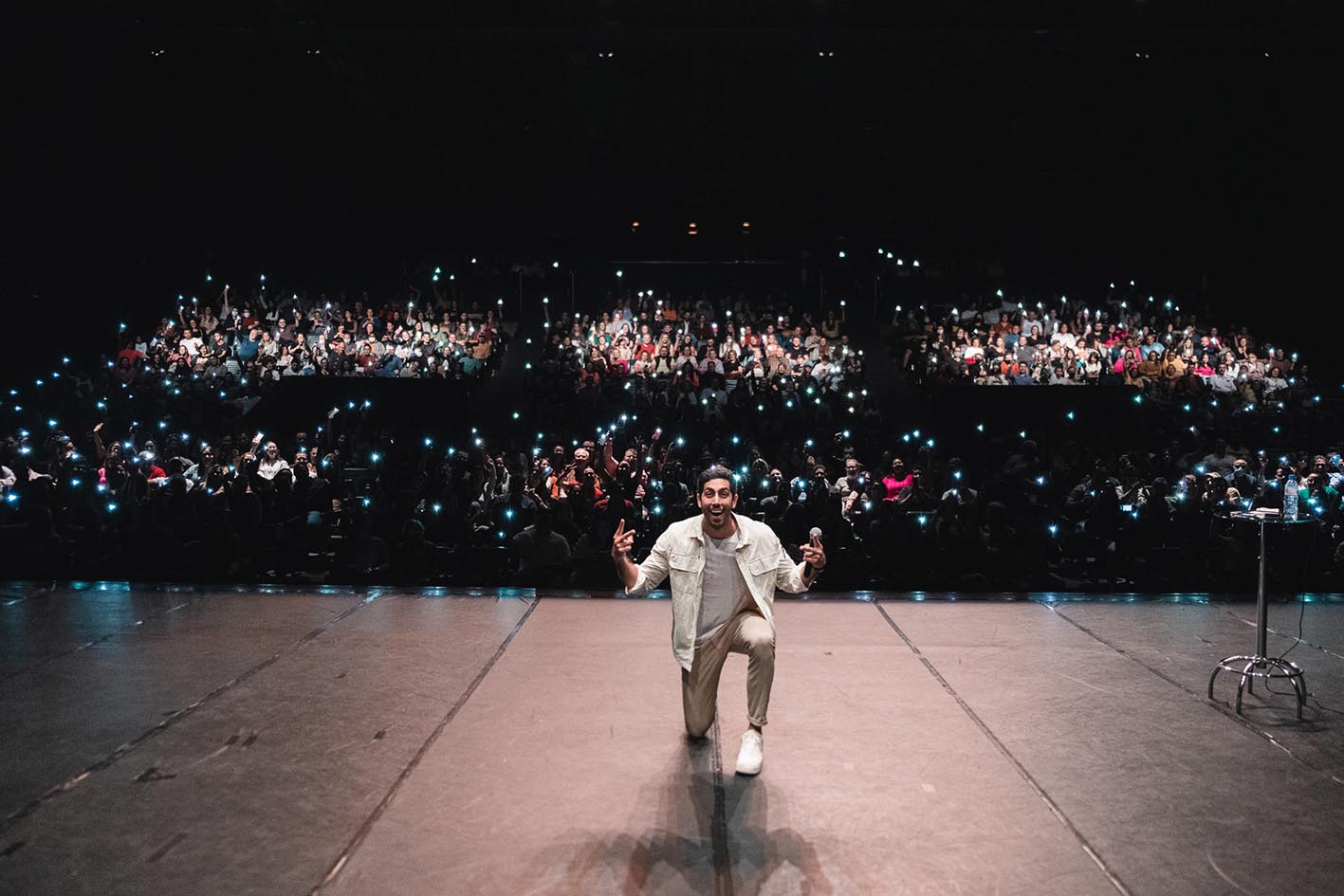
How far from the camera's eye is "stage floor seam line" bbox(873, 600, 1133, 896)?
3521 mm

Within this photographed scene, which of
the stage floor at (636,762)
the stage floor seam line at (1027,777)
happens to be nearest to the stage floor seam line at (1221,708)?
the stage floor at (636,762)

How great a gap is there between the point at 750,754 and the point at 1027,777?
119 centimetres

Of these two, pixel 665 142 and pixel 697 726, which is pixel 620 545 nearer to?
pixel 697 726

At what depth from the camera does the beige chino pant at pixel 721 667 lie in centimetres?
454

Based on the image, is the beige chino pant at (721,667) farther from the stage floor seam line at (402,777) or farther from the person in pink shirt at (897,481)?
the person in pink shirt at (897,481)

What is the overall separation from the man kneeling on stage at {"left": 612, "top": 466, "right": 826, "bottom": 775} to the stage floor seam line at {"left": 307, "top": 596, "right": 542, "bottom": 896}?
47.8 inches

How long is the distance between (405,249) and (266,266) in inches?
119

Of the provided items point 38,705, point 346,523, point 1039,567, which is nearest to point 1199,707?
point 1039,567

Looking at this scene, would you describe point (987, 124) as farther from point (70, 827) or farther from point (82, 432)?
point (70, 827)

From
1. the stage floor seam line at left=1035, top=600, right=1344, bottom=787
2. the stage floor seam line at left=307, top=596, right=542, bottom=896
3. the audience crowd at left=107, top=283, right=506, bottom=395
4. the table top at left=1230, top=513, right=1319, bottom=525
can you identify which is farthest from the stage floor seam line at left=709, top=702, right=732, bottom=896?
the audience crowd at left=107, top=283, right=506, bottom=395

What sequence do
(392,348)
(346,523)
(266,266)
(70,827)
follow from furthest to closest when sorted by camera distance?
(266,266)
(392,348)
(346,523)
(70,827)

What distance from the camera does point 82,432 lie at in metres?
13.8

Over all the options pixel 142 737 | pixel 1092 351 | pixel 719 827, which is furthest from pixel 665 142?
pixel 719 827

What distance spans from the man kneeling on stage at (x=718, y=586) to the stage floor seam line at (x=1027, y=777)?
3.79 ft
